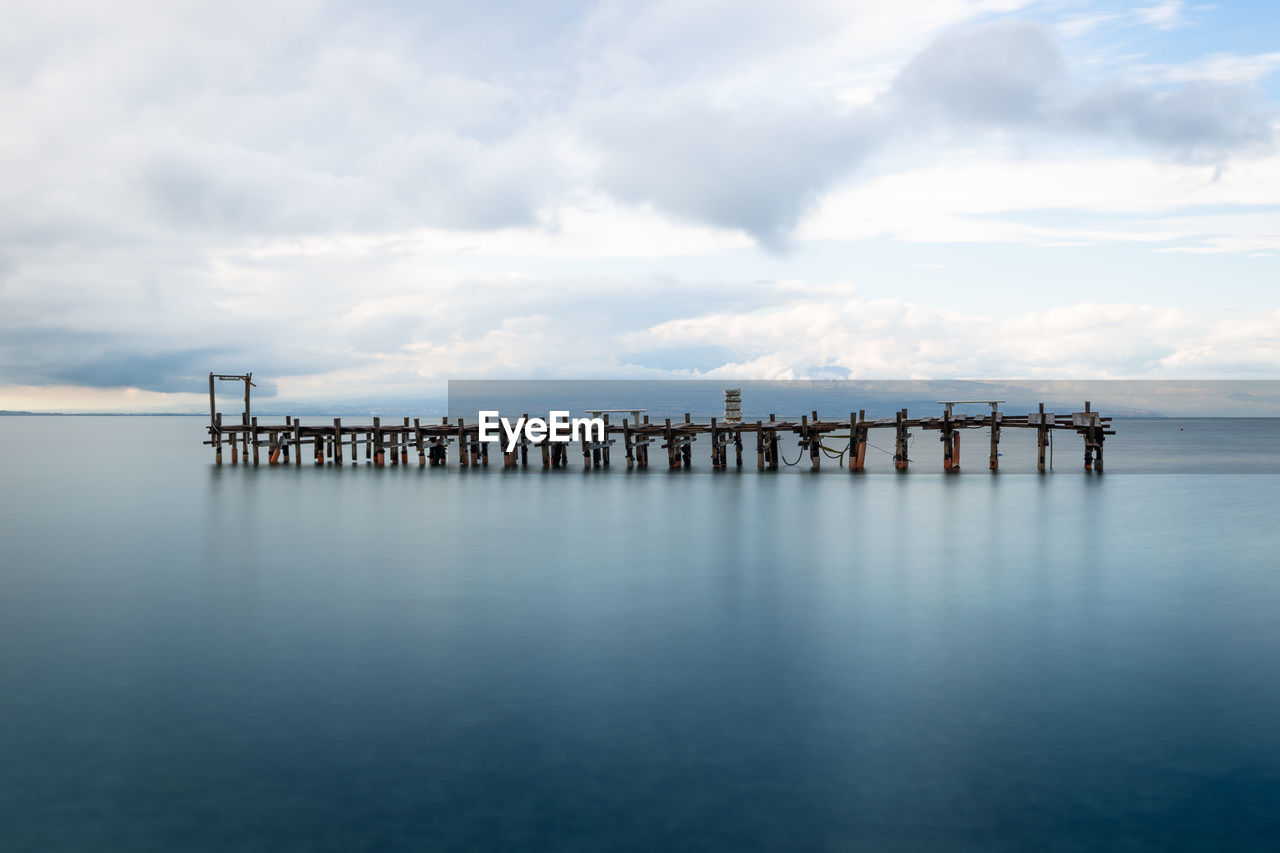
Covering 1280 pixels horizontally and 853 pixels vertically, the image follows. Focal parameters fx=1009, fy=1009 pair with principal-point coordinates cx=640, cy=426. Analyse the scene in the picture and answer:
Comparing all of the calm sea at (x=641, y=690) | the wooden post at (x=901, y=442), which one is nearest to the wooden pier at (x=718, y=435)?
the wooden post at (x=901, y=442)

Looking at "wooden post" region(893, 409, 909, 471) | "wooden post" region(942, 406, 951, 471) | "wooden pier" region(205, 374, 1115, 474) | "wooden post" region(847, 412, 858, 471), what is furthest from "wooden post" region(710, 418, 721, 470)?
"wooden post" region(942, 406, 951, 471)

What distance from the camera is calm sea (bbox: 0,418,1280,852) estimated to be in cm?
777

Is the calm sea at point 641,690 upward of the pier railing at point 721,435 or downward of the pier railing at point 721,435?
downward

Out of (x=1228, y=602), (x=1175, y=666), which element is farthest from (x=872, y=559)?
(x=1175, y=666)

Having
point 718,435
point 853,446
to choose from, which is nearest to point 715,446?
point 718,435

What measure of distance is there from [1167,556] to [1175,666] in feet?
33.6

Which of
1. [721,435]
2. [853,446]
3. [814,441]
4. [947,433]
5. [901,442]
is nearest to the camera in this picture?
[947,433]

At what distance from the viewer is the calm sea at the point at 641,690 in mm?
7766

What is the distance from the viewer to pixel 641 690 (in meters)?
11.2

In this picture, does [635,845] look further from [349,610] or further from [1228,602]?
[1228,602]

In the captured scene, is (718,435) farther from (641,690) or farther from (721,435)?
(641,690)

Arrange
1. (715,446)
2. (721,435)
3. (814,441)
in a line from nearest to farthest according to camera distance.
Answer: (814,441), (715,446), (721,435)

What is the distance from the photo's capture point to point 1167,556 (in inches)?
846

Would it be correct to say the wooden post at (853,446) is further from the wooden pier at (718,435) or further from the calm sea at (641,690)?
the calm sea at (641,690)
